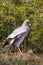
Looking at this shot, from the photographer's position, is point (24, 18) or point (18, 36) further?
point (24, 18)

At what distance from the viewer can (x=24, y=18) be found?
10141 millimetres

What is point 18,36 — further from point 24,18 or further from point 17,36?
point 24,18

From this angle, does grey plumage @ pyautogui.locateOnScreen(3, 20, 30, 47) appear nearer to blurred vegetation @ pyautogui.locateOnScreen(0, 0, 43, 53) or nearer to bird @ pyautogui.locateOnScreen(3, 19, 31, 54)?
bird @ pyautogui.locateOnScreen(3, 19, 31, 54)

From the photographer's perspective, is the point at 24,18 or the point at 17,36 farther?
the point at 24,18

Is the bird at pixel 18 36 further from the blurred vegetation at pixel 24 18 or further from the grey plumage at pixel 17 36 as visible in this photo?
the blurred vegetation at pixel 24 18

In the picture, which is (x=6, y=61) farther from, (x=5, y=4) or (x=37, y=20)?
(x=5, y=4)

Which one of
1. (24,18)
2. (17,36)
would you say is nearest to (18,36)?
(17,36)

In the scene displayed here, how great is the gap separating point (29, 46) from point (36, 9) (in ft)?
4.28

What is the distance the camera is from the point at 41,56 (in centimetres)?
909

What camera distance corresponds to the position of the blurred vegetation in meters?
9.60

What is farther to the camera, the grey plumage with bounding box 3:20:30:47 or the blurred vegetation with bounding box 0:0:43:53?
the blurred vegetation with bounding box 0:0:43:53

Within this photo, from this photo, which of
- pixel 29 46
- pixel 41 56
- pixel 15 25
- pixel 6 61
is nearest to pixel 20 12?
pixel 15 25

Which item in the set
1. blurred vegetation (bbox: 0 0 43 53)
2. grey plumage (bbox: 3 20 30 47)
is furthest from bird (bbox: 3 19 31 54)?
blurred vegetation (bbox: 0 0 43 53)

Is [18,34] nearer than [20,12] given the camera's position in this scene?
Yes
